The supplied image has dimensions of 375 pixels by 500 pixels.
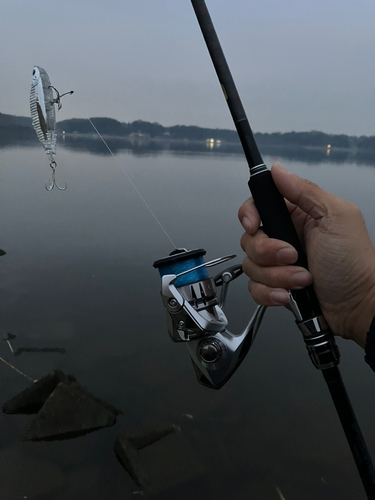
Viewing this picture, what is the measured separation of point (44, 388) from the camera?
9.99ft

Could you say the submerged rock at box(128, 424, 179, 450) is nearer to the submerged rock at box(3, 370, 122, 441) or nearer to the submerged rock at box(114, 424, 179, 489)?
the submerged rock at box(114, 424, 179, 489)

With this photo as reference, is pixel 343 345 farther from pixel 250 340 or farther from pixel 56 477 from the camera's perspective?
pixel 250 340

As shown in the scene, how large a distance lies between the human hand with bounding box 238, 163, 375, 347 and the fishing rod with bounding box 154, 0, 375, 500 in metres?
0.04

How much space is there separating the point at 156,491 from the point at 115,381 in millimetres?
1753

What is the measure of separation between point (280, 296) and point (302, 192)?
10.8 inches

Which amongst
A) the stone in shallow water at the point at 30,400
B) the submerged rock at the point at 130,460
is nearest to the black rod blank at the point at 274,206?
the submerged rock at the point at 130,460

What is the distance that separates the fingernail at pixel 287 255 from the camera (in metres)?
0.86

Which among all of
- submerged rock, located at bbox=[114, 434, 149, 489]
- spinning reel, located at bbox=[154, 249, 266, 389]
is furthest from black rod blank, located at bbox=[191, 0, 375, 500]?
submerged rock, located at bbox=[114, 434, 149, 489]

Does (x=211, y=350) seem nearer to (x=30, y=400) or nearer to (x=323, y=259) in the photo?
(x=323, y=259)

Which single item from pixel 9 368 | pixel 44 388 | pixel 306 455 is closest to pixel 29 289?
pixel 9 368

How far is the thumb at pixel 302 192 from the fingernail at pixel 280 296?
0.78ft

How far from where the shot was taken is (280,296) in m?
0.87

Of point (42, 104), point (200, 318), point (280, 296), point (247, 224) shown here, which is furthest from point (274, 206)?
point (42, 104)

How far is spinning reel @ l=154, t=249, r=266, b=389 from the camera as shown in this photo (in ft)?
2.74
